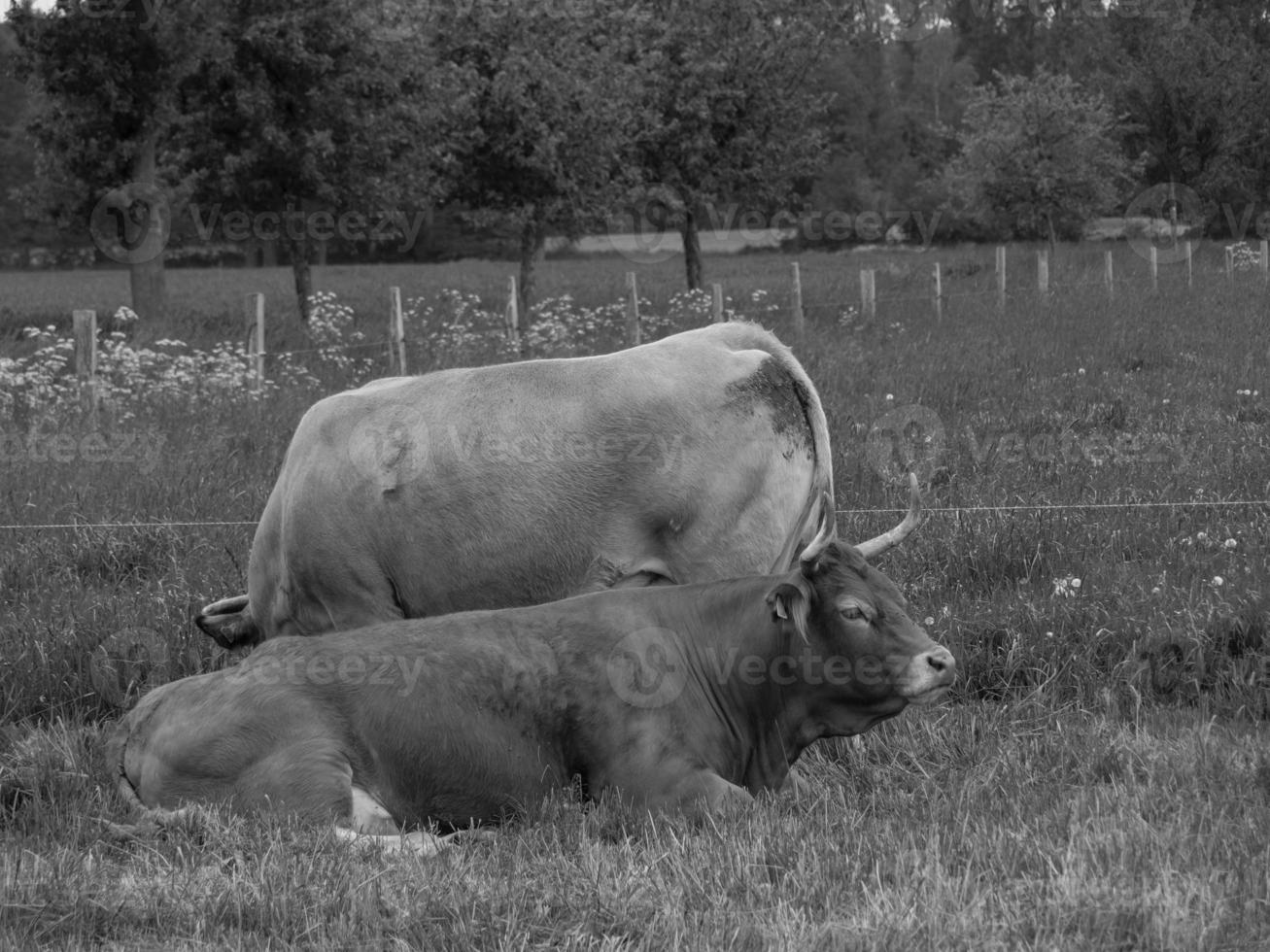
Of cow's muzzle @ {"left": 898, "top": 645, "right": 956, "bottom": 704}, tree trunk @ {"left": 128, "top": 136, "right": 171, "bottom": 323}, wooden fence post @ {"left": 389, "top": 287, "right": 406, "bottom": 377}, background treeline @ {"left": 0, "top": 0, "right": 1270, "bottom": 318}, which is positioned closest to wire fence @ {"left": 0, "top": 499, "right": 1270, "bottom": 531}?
cow's muzzle @ {"left": 898, "top": 645, "right": 956, "bottom": 704}

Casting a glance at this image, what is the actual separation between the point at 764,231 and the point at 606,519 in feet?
178

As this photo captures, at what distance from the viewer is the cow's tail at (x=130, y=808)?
479cm

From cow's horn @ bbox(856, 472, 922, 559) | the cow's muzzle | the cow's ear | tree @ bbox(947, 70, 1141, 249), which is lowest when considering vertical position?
the cow's muzzle

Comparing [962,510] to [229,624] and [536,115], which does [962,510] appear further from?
[536,115]

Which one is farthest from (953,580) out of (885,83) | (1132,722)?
(885,83)

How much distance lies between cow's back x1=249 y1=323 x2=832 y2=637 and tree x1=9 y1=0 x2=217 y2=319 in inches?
686

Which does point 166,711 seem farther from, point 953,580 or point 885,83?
point 885,83

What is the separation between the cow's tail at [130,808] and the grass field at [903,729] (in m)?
0.07

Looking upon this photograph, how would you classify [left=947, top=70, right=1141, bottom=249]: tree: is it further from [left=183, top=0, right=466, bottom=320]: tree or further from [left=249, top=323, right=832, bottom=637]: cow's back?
[left=249, top=323, right=832, bottom=637]: cow's back

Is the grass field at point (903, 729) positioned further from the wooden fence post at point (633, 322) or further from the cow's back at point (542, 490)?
the wooden fence post at point (633, 322)

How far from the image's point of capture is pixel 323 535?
6.29 meters

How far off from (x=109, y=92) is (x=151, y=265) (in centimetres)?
352

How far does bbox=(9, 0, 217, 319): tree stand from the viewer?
71.2 ft

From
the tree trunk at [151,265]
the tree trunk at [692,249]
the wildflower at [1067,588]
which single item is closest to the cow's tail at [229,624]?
the wildflower at [1067,588]
